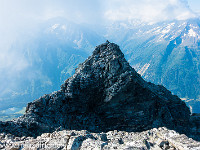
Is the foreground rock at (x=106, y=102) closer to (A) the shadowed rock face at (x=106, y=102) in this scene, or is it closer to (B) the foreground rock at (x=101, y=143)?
(A) the shadowed rock face at (x=106, y=102)

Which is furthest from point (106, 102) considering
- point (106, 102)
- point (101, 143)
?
point (101, 143)

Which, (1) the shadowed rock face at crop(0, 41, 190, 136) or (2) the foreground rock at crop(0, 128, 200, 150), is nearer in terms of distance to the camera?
(2) the foreground rock at crop(0, 128, 200, 150)

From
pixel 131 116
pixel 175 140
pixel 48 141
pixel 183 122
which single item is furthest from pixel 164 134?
pixel 183 122

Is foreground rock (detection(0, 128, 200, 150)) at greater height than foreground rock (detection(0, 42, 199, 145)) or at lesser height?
lesser

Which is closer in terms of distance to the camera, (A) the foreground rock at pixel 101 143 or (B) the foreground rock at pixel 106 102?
(A) the foreground rock at pixel 101 143

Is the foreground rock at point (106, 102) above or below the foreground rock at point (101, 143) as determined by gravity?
above

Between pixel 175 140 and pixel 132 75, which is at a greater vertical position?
pixel 132 75

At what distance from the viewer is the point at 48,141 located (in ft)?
80.5

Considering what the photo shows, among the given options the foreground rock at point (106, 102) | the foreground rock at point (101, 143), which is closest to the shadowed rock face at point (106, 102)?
the foreground rock at point (106, 102)

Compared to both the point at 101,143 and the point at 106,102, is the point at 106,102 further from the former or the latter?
the point at 101,143

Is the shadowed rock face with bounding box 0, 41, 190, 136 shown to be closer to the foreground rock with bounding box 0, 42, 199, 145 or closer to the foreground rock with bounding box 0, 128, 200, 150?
the foreground rock with bounding box 0, 42, 199, 145

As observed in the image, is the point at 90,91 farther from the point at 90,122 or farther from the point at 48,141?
the point at 48,141

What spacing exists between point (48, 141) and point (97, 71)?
3396 centimetres

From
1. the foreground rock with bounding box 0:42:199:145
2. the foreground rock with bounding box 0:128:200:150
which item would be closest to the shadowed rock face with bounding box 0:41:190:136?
the foreground rock with bounding box 0:42:199:145
